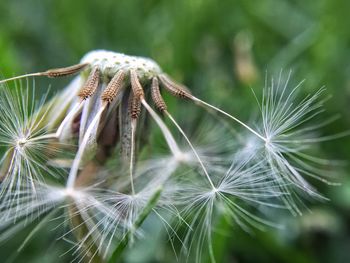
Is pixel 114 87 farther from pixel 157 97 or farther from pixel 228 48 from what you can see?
pixel 228 48

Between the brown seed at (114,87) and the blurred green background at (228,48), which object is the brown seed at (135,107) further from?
the blurred green background at (228,48)

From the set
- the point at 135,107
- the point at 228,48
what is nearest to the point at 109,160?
the point at 135,107

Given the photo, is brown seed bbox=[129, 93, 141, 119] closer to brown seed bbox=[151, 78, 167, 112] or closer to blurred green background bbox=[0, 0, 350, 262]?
brown seed bbox=[151, 78, 167, 112]

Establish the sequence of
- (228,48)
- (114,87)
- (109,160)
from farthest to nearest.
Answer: (228,48), (109,160), (114,87)

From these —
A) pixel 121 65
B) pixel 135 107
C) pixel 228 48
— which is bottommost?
pixel 135 107

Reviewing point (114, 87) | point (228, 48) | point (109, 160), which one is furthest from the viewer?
point (228, 48)
